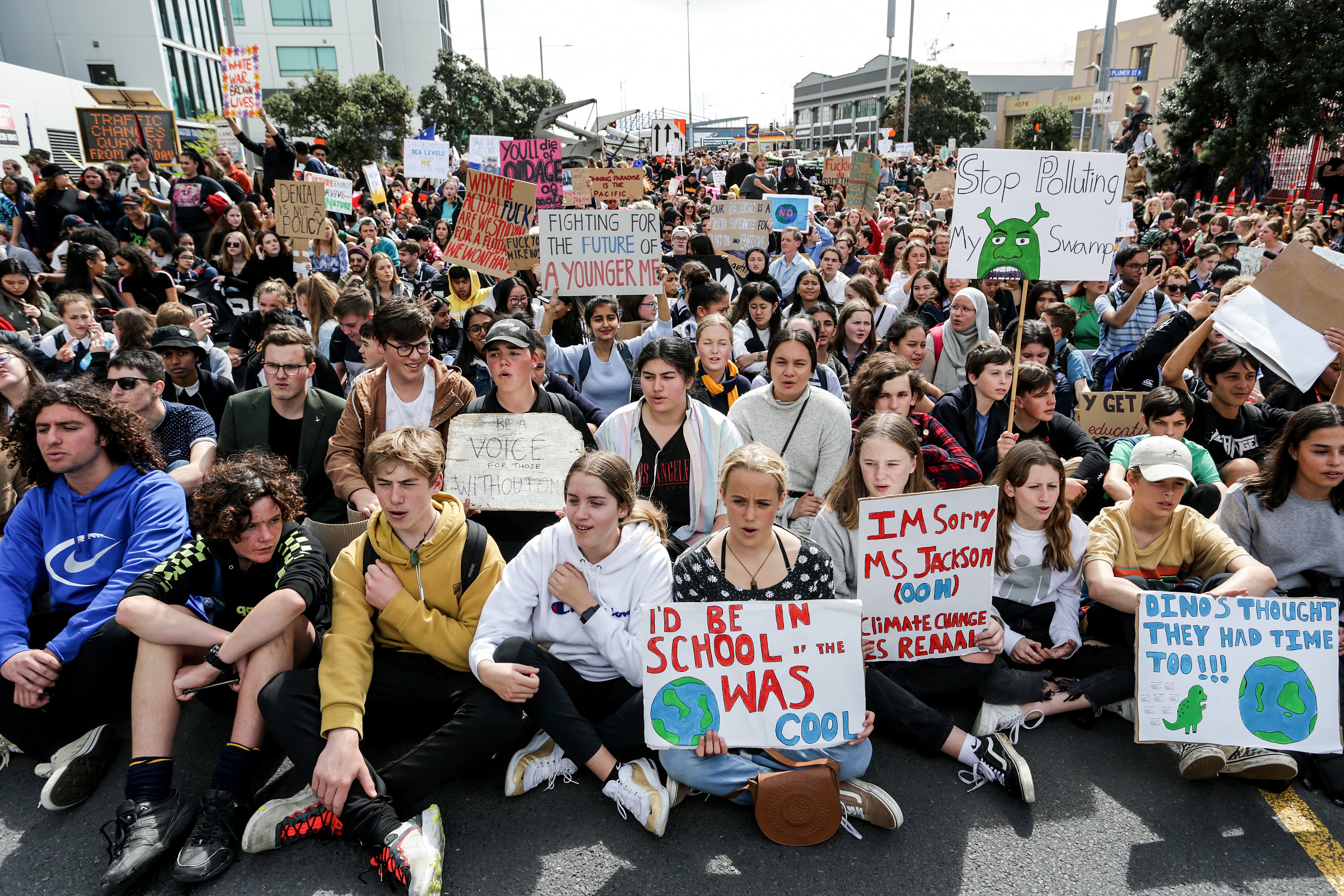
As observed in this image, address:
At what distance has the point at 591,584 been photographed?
11.0 feet

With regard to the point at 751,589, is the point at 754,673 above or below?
below

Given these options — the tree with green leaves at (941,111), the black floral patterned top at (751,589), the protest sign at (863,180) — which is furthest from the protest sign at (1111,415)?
the tree with green leaves at (941,111)

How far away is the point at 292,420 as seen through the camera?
4676mm

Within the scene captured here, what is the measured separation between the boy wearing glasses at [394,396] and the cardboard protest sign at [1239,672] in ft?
12.3

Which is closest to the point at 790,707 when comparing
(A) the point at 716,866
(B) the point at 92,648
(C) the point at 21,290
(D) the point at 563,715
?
(A) the point at 716,866

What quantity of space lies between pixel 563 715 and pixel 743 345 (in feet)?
14.1

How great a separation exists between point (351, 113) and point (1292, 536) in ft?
114

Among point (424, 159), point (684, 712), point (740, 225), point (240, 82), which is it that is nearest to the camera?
point (684, 712)

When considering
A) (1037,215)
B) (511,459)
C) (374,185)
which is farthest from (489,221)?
(374,185)

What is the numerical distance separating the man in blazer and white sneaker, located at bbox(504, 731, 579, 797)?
6.83 feet

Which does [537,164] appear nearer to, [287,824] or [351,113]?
[287,824]

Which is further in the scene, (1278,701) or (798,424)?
(798,424)

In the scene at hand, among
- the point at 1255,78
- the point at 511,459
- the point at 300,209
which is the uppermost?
the point at 1255,78

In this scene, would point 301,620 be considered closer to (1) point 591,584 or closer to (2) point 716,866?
(1) point 591,584
